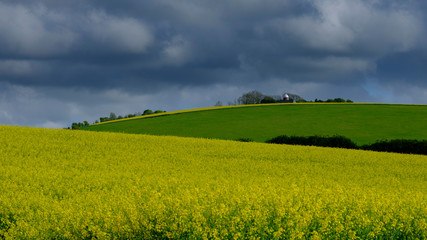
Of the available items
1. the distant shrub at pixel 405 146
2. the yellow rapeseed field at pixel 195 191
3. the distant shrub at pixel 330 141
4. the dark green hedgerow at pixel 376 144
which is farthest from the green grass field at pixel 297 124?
the yellow rapeseed field at pixel 195 191

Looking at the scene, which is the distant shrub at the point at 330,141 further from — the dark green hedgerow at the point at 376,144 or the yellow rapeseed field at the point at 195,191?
the yellow rapeseed field at the point at 195,191

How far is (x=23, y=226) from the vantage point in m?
6.34

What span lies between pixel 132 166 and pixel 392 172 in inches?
439

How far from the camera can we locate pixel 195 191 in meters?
7.77

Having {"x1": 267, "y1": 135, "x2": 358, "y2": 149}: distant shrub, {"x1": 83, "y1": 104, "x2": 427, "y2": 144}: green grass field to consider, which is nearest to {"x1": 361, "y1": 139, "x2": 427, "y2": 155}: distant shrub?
{"x1": 267, "y1": 135, "x2": 358, "y2": 149}: distant shrub

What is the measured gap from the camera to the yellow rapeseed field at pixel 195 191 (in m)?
5.86

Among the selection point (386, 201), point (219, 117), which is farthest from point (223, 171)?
point (219, 117)

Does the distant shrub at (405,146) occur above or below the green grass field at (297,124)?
below

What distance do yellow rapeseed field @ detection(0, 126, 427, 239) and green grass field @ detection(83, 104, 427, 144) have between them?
13829 mm

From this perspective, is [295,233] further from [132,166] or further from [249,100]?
[249,100]

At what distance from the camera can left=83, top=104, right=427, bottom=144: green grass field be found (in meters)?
35.2

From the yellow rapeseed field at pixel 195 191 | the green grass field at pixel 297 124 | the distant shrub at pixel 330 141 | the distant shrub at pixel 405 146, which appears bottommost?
the yellow rapeseed field at pixel 195 191

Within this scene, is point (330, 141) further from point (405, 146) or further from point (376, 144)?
point (405, 146)

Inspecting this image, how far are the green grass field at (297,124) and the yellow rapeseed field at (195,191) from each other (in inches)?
544
